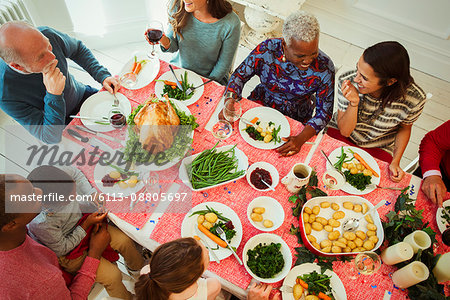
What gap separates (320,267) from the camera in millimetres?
1601

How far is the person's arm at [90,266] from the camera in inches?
67.6

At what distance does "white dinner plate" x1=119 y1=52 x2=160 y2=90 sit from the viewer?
7.29 ft

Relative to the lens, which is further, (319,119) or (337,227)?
(319,119)

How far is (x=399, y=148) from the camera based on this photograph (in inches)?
86.7

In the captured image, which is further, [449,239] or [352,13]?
[352,13]

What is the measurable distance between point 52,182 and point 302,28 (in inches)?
66.3

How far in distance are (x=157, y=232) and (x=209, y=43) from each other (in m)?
1.63

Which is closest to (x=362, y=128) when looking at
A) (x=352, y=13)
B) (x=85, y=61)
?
(x=85, y=61)

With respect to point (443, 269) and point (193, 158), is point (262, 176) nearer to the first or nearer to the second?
point (193, 158)

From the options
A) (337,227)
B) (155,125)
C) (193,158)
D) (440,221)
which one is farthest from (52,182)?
(440,221)

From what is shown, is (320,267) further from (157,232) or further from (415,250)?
(157,232)

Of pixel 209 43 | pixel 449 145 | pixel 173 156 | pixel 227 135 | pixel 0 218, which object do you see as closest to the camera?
pixel 0 218

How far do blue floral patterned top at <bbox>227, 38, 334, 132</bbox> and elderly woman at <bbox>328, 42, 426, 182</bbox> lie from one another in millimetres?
146

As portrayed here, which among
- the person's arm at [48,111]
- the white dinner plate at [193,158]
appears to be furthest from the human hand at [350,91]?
the person's arm at [48,111]
